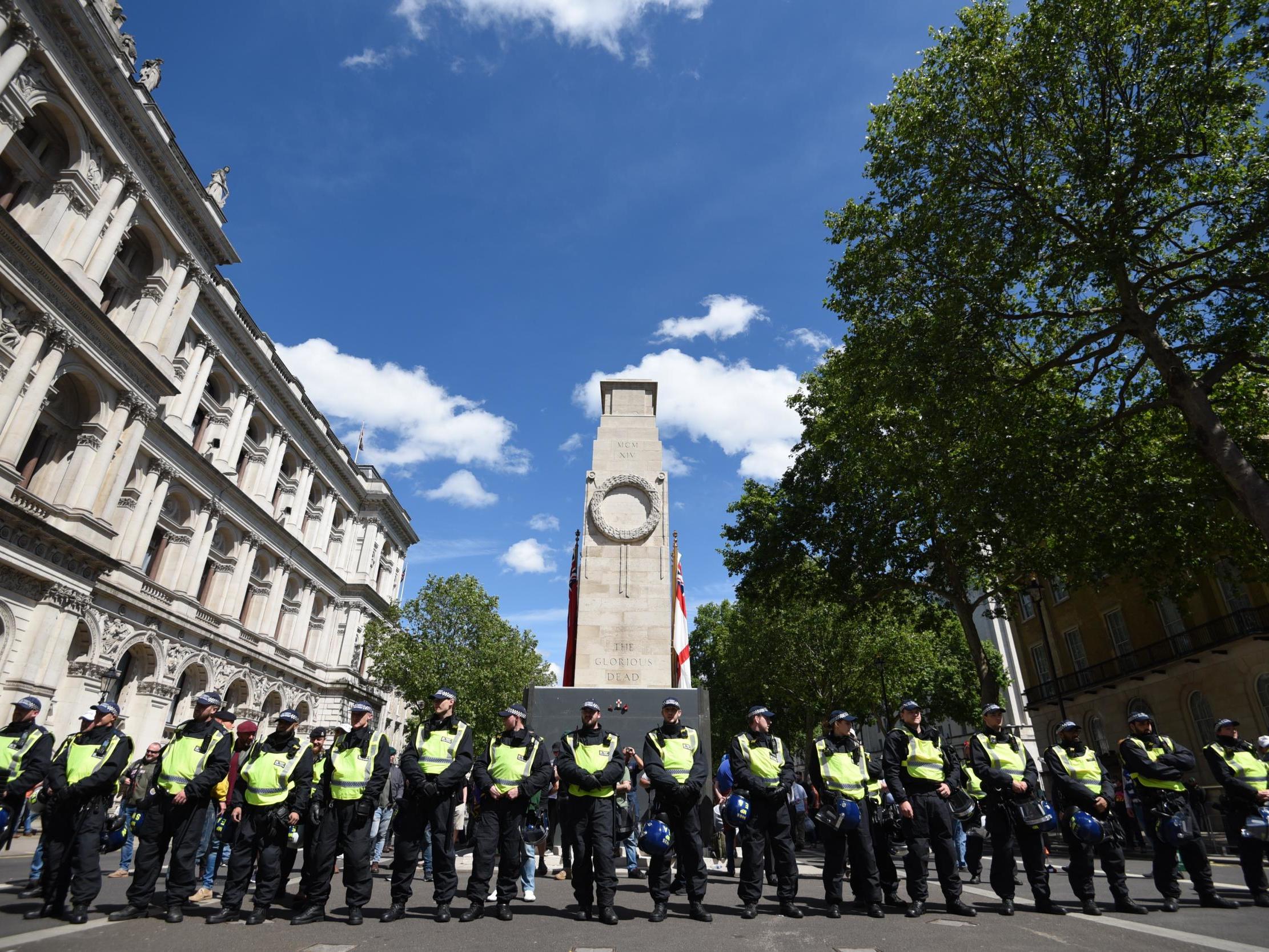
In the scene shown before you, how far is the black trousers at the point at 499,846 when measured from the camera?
667 centimetres

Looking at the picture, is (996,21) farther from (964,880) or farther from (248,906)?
(248,906)

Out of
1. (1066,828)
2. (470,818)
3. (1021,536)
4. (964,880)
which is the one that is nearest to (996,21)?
(1021,536)

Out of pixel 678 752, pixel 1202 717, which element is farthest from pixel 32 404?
pixel 1202 717

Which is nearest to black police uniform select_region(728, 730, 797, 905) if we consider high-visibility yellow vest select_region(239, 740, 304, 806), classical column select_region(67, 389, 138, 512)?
high-visibility yellow vest select_region(239, 740, 304, 806)

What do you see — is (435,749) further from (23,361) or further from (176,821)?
(23,361)

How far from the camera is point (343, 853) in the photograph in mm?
6789

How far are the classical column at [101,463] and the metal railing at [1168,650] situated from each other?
32.0 meters

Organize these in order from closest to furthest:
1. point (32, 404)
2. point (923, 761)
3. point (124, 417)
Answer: point (923, 761) < point (32, 404) < point (124, 417)

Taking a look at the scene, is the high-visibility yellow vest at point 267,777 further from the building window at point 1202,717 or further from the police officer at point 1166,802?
the building window at point 1202,717

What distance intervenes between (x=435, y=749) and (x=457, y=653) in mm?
32886

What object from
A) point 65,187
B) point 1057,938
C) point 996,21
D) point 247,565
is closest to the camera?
point 1057,938

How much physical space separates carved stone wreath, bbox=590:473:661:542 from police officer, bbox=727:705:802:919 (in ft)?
25.3

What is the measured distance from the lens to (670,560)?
1436 cm

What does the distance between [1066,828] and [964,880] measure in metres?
4.20
